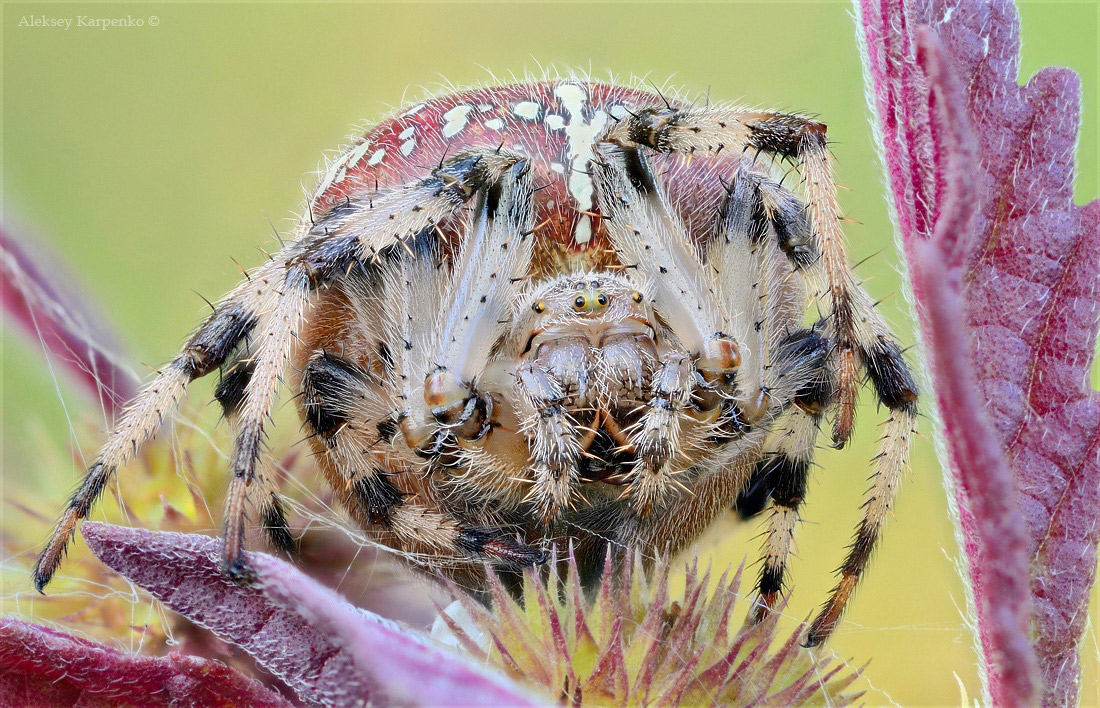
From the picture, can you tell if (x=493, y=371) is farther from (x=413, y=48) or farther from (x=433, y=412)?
(x=413, y=48)

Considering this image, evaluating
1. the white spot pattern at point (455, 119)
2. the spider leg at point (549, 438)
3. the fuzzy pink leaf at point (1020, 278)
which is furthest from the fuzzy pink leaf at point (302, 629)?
the white spot pattern at point (455, 119)

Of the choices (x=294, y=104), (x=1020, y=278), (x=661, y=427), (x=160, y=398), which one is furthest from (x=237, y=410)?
(x=294, y=104)

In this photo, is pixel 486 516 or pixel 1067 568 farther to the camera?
pixel 486 516

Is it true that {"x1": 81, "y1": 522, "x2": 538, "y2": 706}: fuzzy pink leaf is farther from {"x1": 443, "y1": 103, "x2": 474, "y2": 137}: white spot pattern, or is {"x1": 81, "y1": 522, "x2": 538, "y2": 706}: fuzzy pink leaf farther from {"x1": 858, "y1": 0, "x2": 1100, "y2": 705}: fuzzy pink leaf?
{"x1": 443, "y1": 103, "x2": 474, "y2": 137}: white spot pattern

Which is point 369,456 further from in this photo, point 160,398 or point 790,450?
point 790,450

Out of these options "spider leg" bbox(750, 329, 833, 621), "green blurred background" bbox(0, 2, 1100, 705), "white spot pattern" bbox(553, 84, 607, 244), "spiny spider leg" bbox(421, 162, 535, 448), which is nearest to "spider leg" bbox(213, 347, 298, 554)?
"spiny spider leg" bbox(421, 162, 535, 448)

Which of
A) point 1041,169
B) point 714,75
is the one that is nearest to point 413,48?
point 714,75
